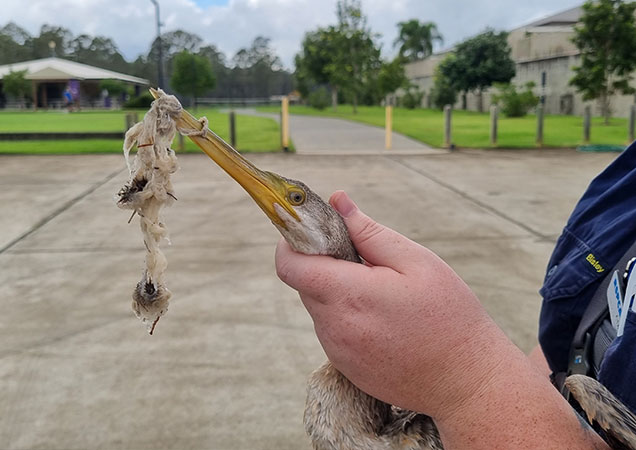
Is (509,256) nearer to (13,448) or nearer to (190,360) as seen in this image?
(190,360)

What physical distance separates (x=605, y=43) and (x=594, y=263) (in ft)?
76.2

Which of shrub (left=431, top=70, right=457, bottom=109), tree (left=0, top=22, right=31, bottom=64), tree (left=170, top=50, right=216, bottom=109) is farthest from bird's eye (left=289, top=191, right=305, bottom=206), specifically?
tree (left=0, top=22, right=31, bottom=64)

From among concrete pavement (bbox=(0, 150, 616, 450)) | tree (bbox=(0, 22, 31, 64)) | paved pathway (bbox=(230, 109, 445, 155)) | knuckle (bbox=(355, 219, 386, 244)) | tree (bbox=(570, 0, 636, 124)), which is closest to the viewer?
knuckle (bbox=(355, 219, 386, 244))

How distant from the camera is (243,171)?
98 cm

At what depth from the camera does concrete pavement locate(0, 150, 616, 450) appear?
2982 mm

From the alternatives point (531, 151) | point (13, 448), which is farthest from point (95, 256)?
point (531, 151)

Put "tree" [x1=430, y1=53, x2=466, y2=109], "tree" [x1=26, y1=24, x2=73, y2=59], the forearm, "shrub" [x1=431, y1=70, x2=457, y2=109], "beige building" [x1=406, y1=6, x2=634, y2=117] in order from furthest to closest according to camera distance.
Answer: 1. "tree" [x1=26, y1=24, x2=73, y2=59]
2. "shrub" [x1=431, y1=70, x2=457, y2=109]
3. "tree" [x1=430, y1=53, x2=466, y2=109]
4. "beige building" [x1=406, y1=6, x2=634, y2=117]
5. the forearm

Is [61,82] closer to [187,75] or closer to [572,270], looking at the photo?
[187,75]

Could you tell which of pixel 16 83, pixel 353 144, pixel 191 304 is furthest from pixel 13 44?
pixel 191 304

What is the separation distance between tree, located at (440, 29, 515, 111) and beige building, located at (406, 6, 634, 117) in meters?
1.81

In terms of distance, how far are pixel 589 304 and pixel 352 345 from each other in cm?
66

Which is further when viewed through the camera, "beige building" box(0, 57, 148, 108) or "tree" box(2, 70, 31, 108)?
"beige building" box(0, 57, 148, 108)

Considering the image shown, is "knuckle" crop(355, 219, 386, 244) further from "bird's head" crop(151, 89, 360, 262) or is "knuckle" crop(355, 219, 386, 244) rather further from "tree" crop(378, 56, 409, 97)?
"tree" crop(378, 56, 409, 97)

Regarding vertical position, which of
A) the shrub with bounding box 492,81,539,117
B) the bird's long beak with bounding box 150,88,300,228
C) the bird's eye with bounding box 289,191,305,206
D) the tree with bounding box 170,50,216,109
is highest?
the tree with bounding box 170,50,216,109
